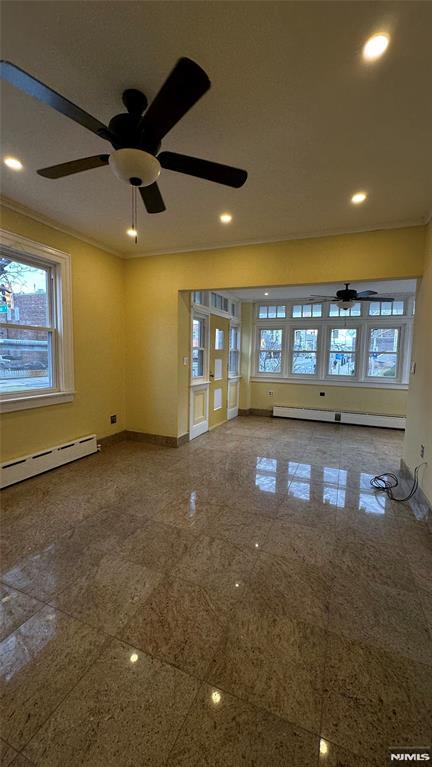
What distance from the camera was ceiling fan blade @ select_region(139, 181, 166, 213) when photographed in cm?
202

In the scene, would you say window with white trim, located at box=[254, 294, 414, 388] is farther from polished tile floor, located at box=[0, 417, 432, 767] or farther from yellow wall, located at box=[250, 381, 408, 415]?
polished tile floor, located at box=[0, 417, 432, 767]

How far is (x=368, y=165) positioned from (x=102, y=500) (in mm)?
3590

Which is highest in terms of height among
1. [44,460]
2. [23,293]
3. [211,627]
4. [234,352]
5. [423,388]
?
[23,293]

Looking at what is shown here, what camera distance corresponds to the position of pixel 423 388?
9.84 ft

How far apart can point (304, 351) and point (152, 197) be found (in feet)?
17.2

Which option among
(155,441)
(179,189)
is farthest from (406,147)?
(155,441)

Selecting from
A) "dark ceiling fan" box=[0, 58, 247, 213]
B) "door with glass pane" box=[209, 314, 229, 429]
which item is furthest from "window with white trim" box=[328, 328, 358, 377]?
"dark ceiling fan" box=[0, 58, 247, 213]

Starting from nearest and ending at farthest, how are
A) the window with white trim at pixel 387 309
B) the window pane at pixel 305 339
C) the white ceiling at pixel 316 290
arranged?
1. the white ceiling at pixel 316 290
2. the window with white trim at pixel 387 309
3. the window pane at pixel 305 339

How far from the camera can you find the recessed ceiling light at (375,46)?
137 cm

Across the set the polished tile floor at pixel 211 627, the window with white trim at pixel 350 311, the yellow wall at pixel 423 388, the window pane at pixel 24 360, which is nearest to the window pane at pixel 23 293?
the window pane at pixel 24 360

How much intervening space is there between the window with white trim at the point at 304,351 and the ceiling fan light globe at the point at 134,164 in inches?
218

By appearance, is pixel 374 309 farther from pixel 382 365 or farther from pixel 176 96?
pixel 176 96

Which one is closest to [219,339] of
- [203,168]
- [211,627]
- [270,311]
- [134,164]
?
[270,311]

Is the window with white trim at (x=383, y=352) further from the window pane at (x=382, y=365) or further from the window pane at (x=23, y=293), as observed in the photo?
the window pane at (x=23, y=293)
